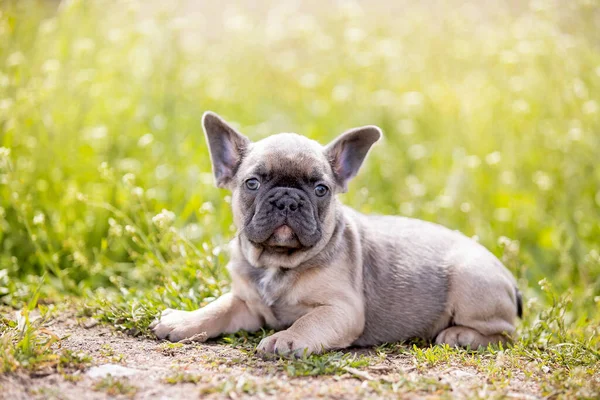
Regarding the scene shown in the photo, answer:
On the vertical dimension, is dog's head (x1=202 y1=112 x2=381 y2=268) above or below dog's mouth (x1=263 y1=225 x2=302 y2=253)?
above

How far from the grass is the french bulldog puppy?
291 millimetres

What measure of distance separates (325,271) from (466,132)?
5151 millimetres

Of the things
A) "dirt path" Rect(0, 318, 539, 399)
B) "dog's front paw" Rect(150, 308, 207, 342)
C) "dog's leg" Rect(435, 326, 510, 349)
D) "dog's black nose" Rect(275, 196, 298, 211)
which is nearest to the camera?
"dirt path" Rect(0, 318, 539, 399)

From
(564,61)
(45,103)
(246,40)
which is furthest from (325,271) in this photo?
(246,40)

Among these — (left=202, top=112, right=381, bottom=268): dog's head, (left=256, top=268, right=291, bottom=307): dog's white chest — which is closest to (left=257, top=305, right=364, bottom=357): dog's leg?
(left=256, top=268, right=291, bottom=307): dog's white chest

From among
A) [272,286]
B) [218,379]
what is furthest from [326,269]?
[218,379]

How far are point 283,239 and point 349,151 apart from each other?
1069 millimetres

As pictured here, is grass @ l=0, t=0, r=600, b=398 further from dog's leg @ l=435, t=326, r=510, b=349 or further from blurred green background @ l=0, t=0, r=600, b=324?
dog's leg @ l=435, t=326, r=510, b=349

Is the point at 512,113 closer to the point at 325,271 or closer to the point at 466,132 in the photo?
the point at 466,132

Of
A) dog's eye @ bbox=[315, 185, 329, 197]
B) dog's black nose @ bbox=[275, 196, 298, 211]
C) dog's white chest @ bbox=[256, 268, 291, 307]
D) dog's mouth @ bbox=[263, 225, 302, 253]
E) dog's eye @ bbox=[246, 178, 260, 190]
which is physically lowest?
dog's white chest @ bbox=[256, 268, 291, 307]

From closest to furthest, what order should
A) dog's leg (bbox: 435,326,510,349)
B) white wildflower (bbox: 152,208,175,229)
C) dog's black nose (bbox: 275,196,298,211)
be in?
dog's black nose (bbox: 275,196,298,211) → dog's leg (bbox: 435,326,510,349) → white wildflower (bbox: 152,208,175,229)

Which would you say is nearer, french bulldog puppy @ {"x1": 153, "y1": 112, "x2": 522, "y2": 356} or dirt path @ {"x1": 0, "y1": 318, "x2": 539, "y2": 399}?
dirt path @ {"x1": 0, "y1": 318, "x2": 539, "y2": 399}

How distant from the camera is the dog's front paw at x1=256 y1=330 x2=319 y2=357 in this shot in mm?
4293

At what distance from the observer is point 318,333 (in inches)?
175
